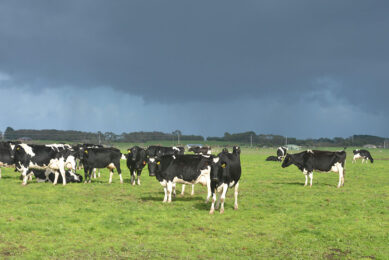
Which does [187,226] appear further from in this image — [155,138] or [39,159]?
[155,138]

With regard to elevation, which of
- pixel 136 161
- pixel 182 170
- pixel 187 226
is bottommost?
pixel 187 226

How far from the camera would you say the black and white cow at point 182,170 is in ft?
50.9

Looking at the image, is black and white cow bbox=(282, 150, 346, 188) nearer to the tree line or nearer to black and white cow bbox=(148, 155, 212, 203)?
black and white cow bbox=(148, 155, 212, 203)

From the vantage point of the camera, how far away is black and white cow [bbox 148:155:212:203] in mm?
15523

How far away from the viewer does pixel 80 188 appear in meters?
19.9

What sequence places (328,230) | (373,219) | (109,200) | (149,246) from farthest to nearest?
(109,200)
(373,219)
(328,230)
(149,246)

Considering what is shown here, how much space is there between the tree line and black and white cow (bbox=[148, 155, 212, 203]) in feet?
186

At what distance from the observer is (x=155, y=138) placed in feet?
276

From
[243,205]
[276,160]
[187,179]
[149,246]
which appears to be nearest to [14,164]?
[187,179]

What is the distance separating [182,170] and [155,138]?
225 ft

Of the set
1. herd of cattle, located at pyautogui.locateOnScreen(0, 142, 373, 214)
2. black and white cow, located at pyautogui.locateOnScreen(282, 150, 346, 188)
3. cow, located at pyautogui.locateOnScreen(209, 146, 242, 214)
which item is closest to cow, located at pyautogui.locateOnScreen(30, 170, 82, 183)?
herd of cattle, located at pyautogui.locateOnScreen(0, 142, 373, 214)

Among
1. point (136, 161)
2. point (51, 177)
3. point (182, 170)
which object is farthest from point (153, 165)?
point (51, 177)

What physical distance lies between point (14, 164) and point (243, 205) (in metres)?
14.7

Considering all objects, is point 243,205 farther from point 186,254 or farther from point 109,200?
point 186,254
